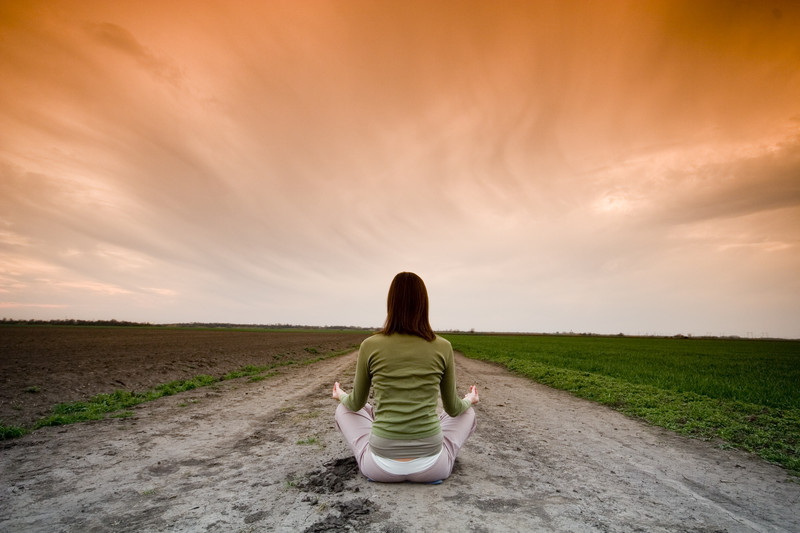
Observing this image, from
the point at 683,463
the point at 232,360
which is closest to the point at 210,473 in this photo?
the point at 683,463

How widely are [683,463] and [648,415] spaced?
3.60 m

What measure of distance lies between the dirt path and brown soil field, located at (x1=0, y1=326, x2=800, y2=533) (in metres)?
0.02

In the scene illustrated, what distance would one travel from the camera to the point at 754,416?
7.88m

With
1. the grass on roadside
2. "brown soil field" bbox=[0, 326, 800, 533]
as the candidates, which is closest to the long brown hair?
"brown soil field" bbox=[0, 326, 800, 533]

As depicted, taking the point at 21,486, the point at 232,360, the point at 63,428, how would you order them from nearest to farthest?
1. the point at 21,486
2. the point at 63,428
3. the point at 232,360

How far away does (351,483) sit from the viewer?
12.5 feet

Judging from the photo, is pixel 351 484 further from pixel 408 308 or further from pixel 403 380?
pixel 408 308

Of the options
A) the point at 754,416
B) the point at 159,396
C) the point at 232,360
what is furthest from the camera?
the point at 232,360

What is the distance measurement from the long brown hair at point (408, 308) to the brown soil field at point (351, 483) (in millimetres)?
1543

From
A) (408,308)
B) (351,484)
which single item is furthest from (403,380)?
(351,484)

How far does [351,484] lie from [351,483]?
0.03 m

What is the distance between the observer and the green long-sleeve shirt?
3.26 metres

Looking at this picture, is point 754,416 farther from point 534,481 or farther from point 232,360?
point 232,360

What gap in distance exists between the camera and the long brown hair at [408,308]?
3295 mm
